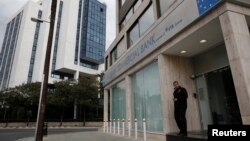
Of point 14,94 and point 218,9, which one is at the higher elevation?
point 14,94

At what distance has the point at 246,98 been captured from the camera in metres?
4.62

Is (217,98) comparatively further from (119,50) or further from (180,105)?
(119,50)

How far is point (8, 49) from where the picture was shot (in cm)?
6372

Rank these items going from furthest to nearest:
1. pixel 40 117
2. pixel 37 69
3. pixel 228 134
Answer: pixel 37 69, pixel 40 117, pixel 228 134

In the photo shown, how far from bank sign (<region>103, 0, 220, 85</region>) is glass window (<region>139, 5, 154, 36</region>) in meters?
0.94

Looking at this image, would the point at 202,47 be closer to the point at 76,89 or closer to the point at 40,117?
the point at 40,117

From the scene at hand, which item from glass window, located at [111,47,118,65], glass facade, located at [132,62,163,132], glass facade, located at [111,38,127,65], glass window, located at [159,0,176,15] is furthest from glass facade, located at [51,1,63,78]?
glass window, located at [159,0,176,15]

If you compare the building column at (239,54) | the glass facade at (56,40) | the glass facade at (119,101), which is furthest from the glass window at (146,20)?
the glass facade at (56,40)

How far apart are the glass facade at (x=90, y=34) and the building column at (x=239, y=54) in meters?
53.0

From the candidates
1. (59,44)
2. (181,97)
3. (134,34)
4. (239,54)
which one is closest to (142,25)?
(134,34)

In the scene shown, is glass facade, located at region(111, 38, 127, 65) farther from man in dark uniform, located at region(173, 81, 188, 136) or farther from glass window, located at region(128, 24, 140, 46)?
man in dark uniform, located at region(173, 81, 188, 136)

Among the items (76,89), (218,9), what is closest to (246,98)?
(218,9)

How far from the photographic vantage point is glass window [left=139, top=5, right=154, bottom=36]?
33.8ft

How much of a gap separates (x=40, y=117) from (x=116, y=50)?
9822 millimetres
